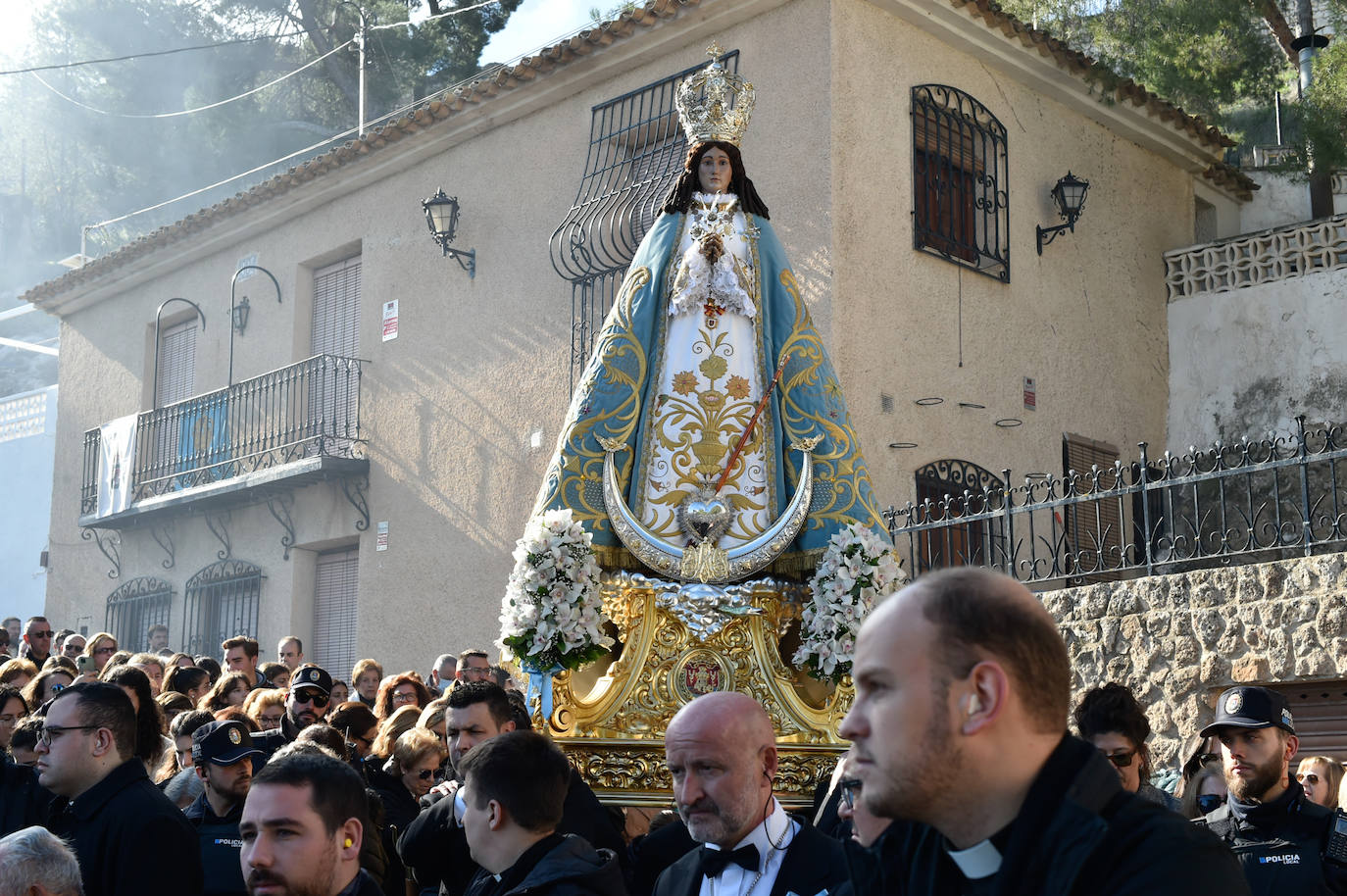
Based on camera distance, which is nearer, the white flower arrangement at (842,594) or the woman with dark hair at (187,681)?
the white flower arrangement at (842,594)

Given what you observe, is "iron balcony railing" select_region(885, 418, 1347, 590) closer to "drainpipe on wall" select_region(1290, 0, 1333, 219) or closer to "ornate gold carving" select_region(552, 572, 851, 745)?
"drainpipe on wall" select_region(1290, 0, 1333, 219)

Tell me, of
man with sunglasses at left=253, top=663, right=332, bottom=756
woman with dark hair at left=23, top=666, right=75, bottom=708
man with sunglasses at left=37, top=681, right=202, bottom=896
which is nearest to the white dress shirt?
man with sunglasses at left=37, top=681, right=202, bottom=896

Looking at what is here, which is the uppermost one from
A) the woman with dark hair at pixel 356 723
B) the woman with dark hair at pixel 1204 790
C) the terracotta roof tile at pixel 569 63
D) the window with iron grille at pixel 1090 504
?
the terracotta roof tile at pixel 569 63

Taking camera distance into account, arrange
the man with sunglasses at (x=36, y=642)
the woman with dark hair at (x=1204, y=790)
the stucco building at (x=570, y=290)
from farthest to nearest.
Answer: the stucco building at (x=570, y=290) < the man with sunglasses at (x=36, y=642) < the woman with dark hair at (x=1204, y=790)

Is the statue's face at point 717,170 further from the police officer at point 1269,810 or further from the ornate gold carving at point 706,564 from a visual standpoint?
the police officer at point 1269,810

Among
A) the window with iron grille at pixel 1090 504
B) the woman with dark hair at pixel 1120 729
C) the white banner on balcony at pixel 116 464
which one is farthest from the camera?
the white banner on balcony at pixel 116 464

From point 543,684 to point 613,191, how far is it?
715 cm

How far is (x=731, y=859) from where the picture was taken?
3.82 meters

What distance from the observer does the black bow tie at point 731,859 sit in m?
3.82

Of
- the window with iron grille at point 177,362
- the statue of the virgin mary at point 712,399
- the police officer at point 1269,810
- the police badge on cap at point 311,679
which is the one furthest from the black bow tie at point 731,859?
the window with iron grille at point 177,362

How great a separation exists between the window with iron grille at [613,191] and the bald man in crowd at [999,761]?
1014 cm

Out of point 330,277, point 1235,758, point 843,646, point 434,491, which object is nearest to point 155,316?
point 330,277

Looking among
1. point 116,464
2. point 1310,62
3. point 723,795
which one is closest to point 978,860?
point 723,795

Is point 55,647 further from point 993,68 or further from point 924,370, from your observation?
point 993,68
